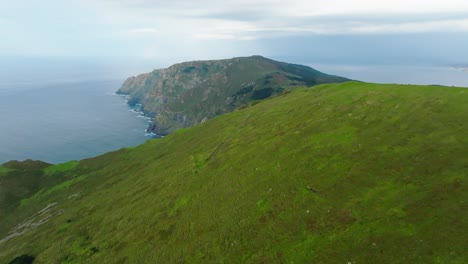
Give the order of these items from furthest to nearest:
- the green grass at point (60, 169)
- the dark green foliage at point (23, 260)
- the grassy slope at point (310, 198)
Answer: the green grass at point (60, 169) → the dark green foliage at point (23, 260) → the grassy slope at point (310, 198)

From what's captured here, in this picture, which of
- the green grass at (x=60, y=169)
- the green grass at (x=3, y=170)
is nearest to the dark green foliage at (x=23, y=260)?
the green grass at (x=60, y=169)

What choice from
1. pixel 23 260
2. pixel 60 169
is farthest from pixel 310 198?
pixel 60 169

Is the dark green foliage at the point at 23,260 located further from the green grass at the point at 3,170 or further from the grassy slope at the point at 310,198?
the green grass at the point at 3,170

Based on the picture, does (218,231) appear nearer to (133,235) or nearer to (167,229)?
(167,229)

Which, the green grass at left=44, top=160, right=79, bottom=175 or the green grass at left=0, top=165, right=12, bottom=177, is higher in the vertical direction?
the green grass at left=0, top=165, right=12, bottom=177

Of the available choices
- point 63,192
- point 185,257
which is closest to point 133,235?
point 185,257

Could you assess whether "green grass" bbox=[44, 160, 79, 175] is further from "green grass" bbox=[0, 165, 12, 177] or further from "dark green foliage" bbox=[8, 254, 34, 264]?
"dark green foliage" bbox=[8, 254, 34, 264]

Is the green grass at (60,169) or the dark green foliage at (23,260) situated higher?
the dark green foliage at (23,260)

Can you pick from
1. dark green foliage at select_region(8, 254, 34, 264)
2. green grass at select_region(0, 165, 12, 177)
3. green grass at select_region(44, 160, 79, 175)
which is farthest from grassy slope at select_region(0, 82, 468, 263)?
green grass at select_region(0, 165, 12, 177)
